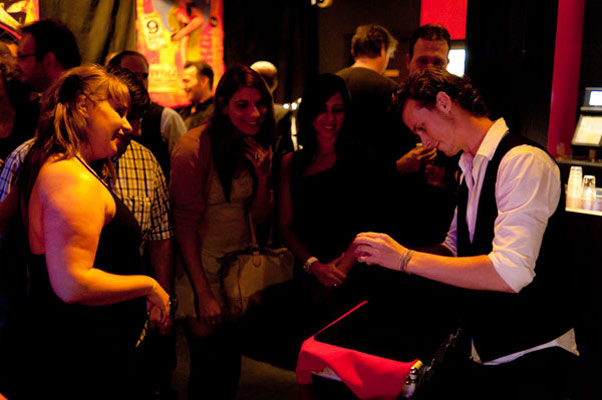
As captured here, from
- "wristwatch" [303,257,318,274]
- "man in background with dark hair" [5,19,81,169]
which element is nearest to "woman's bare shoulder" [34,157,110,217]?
"wristwatch" [303,257,318,274]

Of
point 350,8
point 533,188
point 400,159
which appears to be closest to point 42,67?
point 400,159

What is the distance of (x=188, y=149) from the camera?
2520 millimetres

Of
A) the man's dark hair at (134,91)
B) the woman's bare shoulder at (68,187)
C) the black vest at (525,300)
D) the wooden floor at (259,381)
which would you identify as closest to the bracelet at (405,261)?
the black vest at (525,300)

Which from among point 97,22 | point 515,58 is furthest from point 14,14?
point 515,58

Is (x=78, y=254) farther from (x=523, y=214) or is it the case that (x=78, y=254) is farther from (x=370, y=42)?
(x=370, y=42)

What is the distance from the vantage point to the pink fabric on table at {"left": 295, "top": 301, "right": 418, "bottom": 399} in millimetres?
1524

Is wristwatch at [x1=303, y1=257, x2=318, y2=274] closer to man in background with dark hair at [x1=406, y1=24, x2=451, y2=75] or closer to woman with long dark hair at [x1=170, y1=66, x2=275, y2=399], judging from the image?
woman with long dark hair at [x1=170, y1=66, x2=275, y2=399]

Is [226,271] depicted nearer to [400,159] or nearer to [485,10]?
[400,159]

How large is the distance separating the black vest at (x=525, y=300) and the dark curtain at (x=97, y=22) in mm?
3834

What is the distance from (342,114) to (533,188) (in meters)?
1.41

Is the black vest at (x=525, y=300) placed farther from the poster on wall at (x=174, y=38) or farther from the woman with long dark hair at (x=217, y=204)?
the poster on wall at (x=174, y=38)

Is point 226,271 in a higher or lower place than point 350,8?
lower

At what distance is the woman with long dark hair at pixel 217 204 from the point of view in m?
2.50

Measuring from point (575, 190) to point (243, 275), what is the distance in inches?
86.1
